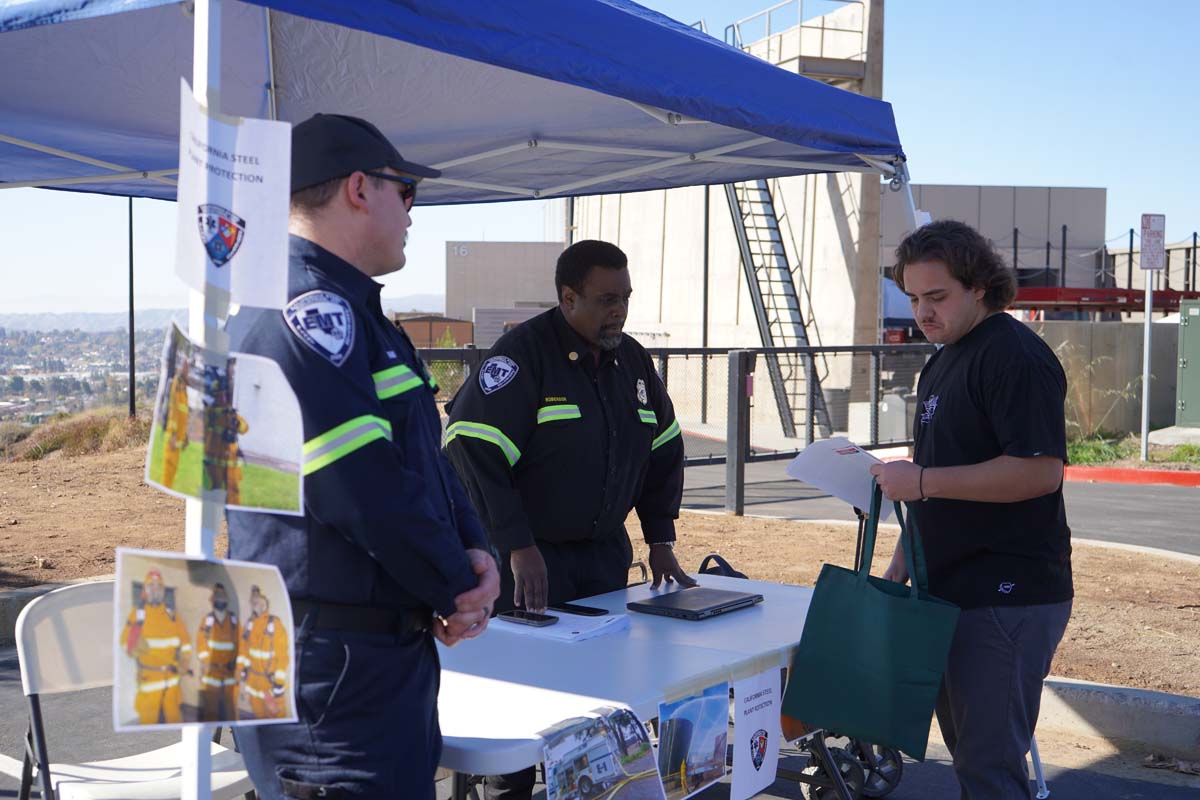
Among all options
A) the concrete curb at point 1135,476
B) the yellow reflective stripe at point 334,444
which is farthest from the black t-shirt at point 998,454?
the concrete curb at point 1135,476

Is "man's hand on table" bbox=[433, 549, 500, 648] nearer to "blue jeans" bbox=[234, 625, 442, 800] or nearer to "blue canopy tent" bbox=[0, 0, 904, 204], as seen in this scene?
"blue jeans" bbox=[234, 625, 442, 800]

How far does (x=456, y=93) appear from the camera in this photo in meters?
4.80

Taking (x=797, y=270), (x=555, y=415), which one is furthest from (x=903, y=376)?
(x=555, y=415)

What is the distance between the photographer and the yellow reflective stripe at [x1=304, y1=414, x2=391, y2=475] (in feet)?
6.86

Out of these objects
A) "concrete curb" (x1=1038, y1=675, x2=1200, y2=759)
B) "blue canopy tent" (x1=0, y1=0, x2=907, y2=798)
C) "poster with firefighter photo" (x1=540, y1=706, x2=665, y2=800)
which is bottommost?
"concrete curb" (x1=1038, y1=675, x2=1200, y2=759)

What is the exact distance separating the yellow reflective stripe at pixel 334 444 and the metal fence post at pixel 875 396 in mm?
12900

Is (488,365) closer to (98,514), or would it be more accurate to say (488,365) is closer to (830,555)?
(830,555)

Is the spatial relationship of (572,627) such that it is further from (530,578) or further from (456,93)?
(456,93)

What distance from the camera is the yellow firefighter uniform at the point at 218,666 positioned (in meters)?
1.94

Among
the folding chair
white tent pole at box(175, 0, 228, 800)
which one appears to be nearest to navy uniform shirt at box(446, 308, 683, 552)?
the folding chair

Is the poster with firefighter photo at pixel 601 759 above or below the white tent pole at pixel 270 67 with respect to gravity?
below

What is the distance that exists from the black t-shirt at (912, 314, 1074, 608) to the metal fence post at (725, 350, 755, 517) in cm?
702

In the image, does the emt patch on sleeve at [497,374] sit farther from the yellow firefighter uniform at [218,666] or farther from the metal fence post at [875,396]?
the metal fence post at [875,396]

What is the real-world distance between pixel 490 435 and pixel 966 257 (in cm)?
163
